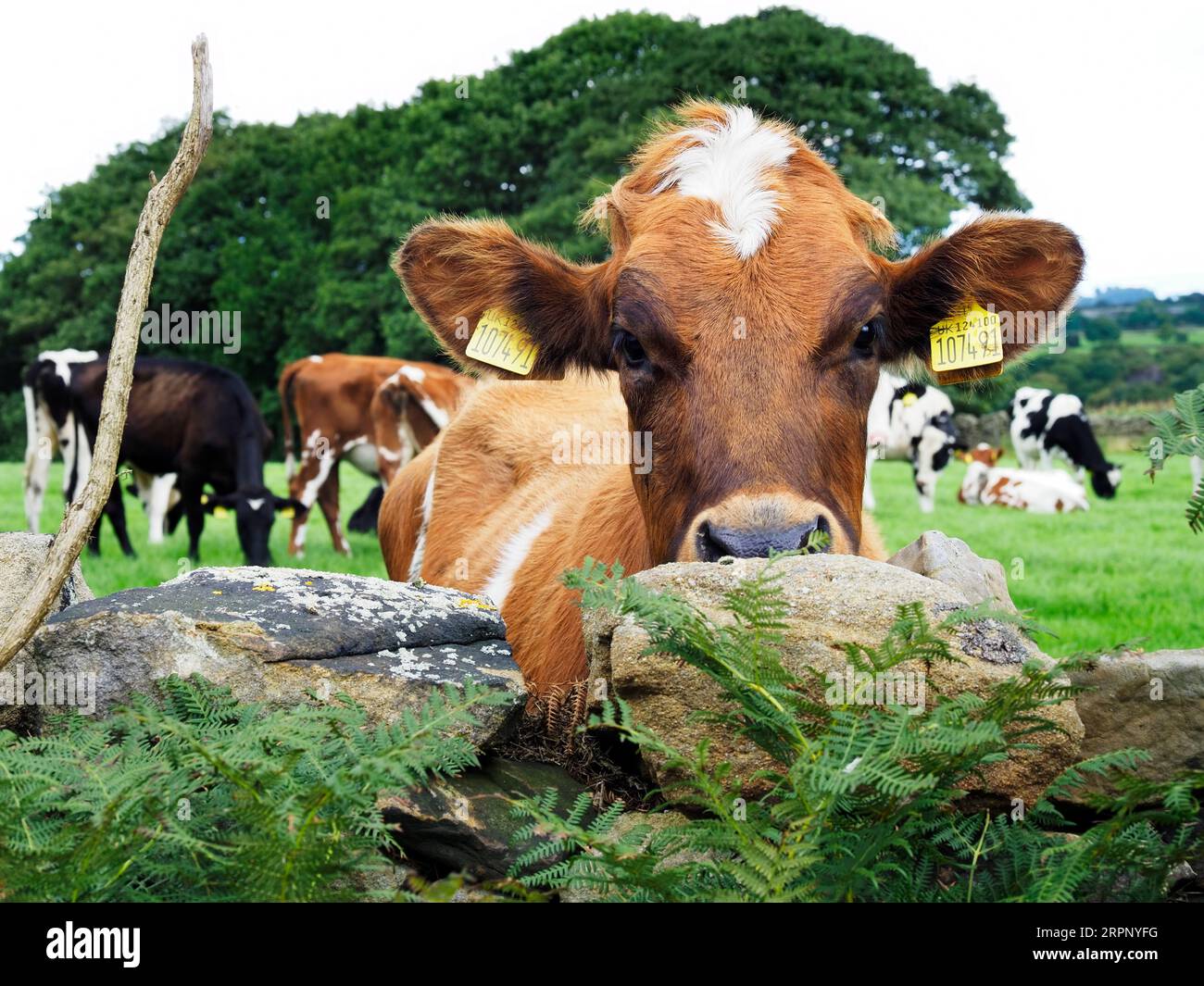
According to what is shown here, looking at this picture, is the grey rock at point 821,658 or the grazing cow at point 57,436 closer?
the grey rock at point 821,658

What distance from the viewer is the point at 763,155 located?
414cm

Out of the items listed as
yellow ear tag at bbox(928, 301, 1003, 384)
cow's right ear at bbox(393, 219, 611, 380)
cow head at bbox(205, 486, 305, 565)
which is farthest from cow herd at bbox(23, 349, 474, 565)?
yellow ear tag at bbox(928, 301, 1003, 384)

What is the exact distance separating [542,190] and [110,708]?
33803 millimetres

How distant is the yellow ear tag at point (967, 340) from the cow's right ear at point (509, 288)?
1.23m

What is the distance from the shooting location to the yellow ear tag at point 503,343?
4.54 meters

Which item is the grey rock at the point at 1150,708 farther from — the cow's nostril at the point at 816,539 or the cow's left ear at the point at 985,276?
the cow's left ear at the point at 985,276

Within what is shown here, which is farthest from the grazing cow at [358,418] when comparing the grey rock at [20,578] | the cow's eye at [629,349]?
the grey rock at [20,578]

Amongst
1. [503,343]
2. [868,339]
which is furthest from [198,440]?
[868,339]

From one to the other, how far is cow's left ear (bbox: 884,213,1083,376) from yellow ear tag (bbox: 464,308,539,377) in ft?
4.53

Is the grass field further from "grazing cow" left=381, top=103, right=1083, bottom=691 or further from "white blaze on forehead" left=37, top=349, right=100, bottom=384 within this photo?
"white blaze on forehead" left=37, top=349, right=100, bottom=384


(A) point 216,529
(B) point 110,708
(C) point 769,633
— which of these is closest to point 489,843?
(C) point 769,633

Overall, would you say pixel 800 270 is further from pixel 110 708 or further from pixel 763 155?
pixel 110 708

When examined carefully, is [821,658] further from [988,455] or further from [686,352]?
[988,455]

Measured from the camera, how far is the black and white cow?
2422cm
